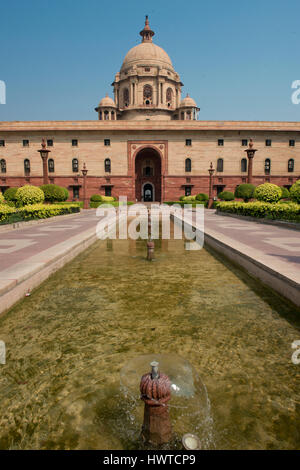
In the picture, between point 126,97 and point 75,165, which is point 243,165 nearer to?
point 75,165

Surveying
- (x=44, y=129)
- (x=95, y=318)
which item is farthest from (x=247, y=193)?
(x=44, y=129)

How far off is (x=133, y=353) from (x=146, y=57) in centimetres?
5475

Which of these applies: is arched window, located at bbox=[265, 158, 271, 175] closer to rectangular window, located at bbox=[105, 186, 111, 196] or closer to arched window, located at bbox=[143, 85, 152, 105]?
rectangular window, located at bbox=[105, 186, 111, 196]

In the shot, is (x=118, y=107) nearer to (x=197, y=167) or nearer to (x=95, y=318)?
(x=197, y=167)

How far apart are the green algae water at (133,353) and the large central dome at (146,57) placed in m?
51.7

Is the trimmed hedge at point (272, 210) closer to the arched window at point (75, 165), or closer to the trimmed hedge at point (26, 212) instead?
the trimmed hedge at point (26, 212)

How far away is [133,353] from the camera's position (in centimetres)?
297

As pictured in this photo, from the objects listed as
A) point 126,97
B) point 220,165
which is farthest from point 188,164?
point 126,97

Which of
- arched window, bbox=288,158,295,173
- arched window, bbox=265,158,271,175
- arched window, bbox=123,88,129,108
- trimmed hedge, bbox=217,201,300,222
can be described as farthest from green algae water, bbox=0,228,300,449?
arched window, bbox=123,88,129,108

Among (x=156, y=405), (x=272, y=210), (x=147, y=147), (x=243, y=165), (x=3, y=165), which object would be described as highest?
(x=147, y=147)

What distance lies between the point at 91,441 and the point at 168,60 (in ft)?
193

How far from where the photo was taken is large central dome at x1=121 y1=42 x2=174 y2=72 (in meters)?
47.3

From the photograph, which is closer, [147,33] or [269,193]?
[269,193]

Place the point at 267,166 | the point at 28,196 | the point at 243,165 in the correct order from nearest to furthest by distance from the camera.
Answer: the point at 28,196, the point at 243,165, the point at 267,166
